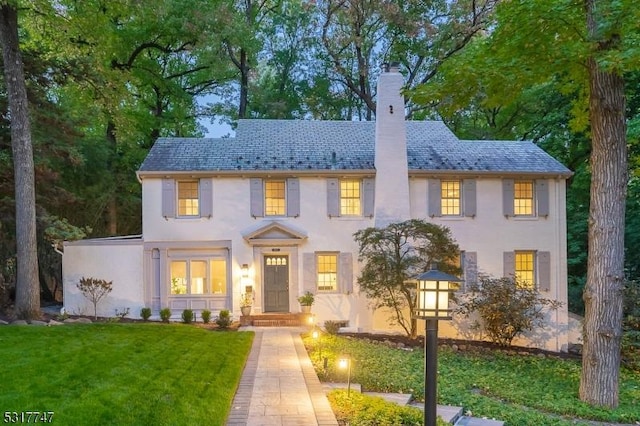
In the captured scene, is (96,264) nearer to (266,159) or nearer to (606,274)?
(266,159)

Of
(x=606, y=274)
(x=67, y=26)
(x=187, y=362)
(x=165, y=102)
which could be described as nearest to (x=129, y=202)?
(x=165, y=102)

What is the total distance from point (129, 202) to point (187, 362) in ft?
46.4

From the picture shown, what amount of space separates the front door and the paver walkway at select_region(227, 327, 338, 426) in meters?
4.46

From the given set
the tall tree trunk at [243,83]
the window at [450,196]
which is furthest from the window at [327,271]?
the tall tree trunk at [243,83]

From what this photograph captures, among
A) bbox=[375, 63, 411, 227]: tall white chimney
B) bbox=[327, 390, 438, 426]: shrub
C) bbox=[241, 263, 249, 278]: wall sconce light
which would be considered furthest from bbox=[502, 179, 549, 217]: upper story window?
bbox=[327, 390, 438, 426]: shrub

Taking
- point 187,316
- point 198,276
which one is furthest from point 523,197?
point 187,316

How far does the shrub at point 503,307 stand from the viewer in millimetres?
12555

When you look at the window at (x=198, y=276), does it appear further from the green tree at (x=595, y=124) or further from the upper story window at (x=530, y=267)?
the green tree at (x=595, y=124)

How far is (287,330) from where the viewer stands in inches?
490

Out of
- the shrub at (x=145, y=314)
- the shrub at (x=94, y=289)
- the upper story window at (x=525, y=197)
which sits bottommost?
the shrub at (x=145, y=314)

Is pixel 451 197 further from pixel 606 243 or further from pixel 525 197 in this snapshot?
pixel 606 243

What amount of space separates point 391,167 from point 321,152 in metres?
2.54

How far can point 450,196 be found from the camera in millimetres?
14914

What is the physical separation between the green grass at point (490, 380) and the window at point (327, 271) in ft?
9.87
